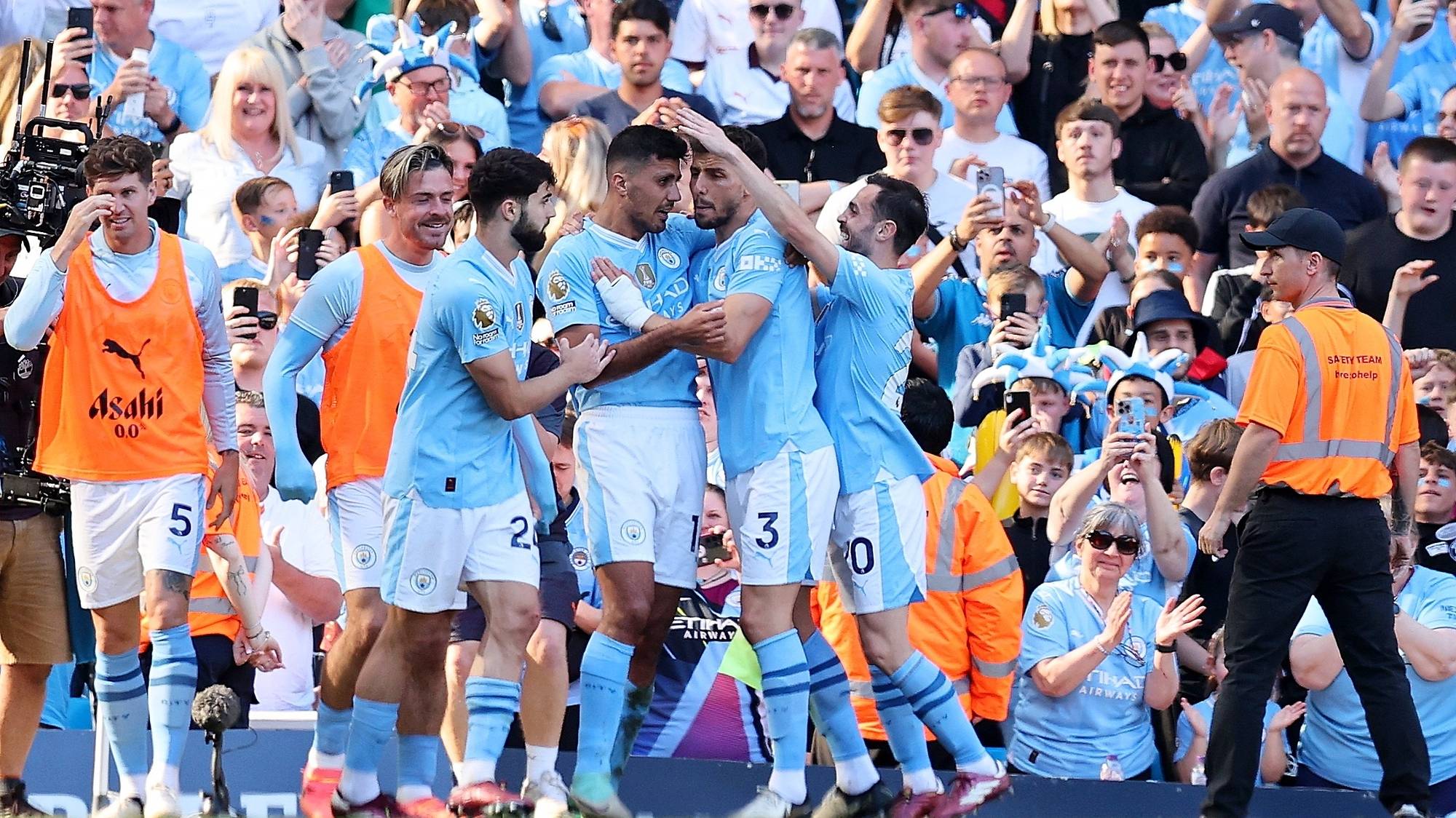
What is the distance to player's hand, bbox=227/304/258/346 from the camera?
32.7 ft

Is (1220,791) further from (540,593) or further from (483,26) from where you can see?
(483,26)

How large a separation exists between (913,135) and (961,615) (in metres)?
3.49

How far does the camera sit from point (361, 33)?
13.3 metres

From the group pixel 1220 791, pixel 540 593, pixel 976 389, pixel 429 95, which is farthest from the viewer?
pixel 429 95

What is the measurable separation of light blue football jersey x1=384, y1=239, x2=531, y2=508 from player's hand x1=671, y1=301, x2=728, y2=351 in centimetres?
56

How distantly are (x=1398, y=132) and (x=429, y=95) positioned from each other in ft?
20.1

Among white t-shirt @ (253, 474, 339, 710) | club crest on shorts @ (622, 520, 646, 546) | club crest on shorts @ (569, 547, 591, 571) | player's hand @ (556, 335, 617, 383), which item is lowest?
white t-shirt @ (253, 474, 339, 710)

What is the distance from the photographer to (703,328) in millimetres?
7672

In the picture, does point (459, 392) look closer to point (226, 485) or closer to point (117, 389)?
point (226, 485)

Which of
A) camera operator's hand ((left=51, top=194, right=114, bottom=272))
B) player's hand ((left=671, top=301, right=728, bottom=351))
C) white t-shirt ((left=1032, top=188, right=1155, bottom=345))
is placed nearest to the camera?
player's hand ((left=671, top=301, right=728, bottom=351))

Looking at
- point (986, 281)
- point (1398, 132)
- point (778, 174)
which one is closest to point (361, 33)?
point (778, 174)

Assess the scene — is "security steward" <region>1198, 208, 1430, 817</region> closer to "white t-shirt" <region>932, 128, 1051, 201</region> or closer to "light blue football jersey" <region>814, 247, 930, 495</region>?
"light blue football jersey" <region>814, 247, 930, 495</region>

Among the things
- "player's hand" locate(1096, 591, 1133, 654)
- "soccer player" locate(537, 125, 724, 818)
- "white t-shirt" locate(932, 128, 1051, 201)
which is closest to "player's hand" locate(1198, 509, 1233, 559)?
"player's hand" locate(1096, 591, 1133, 654)

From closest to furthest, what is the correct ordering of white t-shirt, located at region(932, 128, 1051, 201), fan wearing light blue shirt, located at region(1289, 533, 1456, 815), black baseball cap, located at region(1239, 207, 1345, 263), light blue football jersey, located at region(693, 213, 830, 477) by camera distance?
1. light blue football jersey, located at region(693, 213, 830, 477)
2. black baseball cap, located at region(1239, 207, 1345, 263)
3. fan wearing light blue shirt, located at region(1289, 533, 1456, 815)
4. white t-shirt, located at region(932, 128, 1051, 201)
